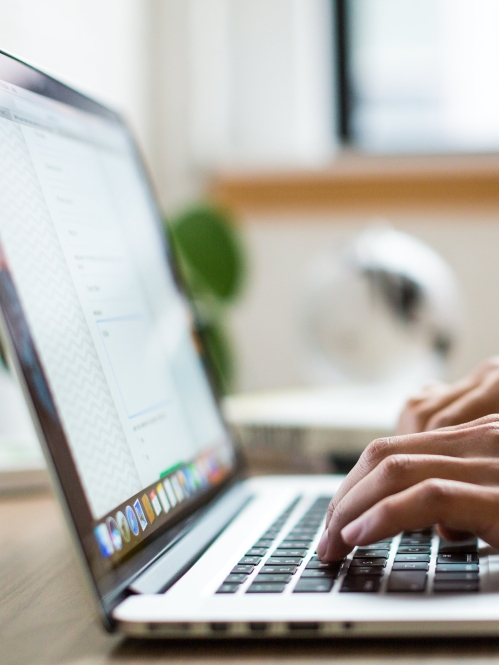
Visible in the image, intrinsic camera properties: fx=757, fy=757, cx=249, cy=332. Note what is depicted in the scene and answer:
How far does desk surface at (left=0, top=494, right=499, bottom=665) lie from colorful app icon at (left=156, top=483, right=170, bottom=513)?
0.21 feet

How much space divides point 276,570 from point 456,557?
93mm

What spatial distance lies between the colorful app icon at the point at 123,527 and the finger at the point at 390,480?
93mm

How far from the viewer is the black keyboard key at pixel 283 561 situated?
0.37 meters

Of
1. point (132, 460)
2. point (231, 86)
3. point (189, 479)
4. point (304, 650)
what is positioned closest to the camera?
point (304, 650)

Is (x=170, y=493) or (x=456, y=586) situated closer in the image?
(x=456, y=586)

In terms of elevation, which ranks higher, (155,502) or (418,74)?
(418,74)

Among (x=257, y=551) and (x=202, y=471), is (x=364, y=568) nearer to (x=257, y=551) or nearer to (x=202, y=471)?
(x=257, y=551)

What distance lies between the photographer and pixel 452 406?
0.54m

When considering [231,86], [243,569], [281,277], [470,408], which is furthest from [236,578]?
[231,86]

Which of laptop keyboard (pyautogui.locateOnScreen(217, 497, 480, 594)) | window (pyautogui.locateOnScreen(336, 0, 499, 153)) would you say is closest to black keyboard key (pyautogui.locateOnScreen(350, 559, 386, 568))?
laptop keyboard (pyautogui.locateOnScreen(217, 497, 480, 594))

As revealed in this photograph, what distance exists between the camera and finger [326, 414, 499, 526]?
38cm

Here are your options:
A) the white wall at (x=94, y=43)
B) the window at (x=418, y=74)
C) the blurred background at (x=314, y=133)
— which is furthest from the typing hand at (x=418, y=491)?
the window at (x=418, y=74)

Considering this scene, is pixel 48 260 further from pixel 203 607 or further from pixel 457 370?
pixel 457 370

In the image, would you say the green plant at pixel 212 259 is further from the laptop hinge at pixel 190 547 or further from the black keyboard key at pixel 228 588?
the black keyboard key at pixel 228 588
